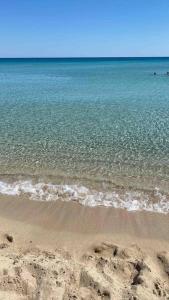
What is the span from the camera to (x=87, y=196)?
33.6 feet

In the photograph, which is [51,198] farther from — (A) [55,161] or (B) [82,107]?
(B) [82,107]

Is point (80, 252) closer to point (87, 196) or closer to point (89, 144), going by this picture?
point (87, 196)

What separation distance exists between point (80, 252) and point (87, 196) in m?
2.97

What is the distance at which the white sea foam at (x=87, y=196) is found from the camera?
9672 millimetres

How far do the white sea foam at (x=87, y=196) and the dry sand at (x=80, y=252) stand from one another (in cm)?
34

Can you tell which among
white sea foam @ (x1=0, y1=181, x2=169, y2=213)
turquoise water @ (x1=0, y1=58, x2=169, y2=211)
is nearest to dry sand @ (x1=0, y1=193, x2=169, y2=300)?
white sea foam @ (x1=0, y1=181, x2=169, y2=213)

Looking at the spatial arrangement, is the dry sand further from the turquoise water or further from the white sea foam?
the turquoise water

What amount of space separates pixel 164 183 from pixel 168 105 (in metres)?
14.5

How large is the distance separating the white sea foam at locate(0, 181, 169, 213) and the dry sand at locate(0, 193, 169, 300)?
34 centimetres

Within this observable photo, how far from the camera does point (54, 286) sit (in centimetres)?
595

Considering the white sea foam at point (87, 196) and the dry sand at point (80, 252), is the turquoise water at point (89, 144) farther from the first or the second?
the dry sand at point (80, 252)

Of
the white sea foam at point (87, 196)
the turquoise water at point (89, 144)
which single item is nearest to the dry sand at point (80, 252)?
the white sea foam at point (87, 196)

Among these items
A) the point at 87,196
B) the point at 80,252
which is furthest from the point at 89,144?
the point at 80,252

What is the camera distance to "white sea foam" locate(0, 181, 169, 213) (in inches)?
381
